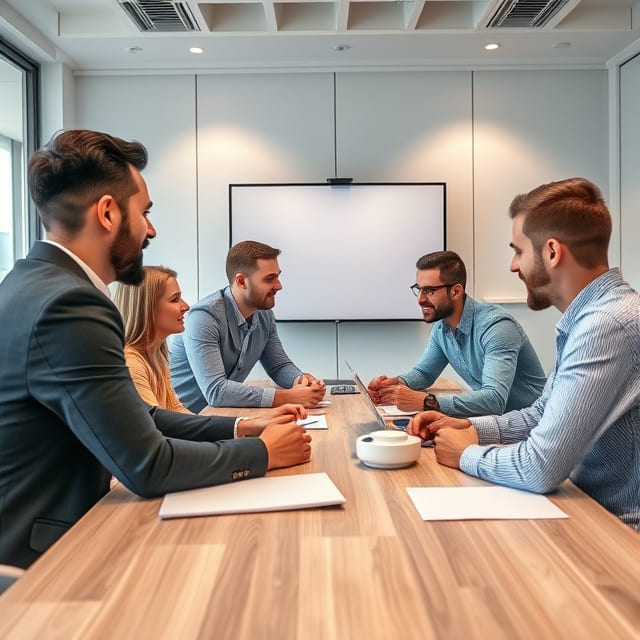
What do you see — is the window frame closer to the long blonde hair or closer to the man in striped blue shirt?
the long blonde hair

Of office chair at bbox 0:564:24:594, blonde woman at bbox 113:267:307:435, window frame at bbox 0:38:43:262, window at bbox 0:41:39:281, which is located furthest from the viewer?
window frame at bbox 0:38:43:262

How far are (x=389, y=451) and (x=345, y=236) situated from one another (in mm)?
3114

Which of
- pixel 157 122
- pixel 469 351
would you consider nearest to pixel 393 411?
pixel 469 351

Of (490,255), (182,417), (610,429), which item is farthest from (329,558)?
(490,255)

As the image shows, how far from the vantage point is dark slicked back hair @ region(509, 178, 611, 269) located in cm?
140

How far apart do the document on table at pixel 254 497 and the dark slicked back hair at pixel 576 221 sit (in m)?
0.75

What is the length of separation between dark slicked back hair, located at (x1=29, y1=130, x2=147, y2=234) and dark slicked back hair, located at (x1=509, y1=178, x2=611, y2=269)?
0.94 m

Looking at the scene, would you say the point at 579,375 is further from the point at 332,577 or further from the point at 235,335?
the point at 235,335

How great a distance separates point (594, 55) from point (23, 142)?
3901 mm

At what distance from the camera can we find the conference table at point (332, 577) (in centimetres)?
69

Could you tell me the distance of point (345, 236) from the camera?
4.34m

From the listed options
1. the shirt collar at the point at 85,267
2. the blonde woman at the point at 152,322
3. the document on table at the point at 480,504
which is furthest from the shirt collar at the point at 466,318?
the shirt collar at the point at 85,267

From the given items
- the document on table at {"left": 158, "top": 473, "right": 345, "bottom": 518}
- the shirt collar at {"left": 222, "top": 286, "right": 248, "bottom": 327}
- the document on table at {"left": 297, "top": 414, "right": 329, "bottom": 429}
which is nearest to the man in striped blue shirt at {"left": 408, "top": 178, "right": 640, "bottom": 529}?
the document on table at {"left": 158, "top": 473, "right": 345, "bottom": 518}

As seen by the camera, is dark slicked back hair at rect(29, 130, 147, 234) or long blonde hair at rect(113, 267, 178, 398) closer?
dark slicked back hair at rect(29, 130, 147, 234)
